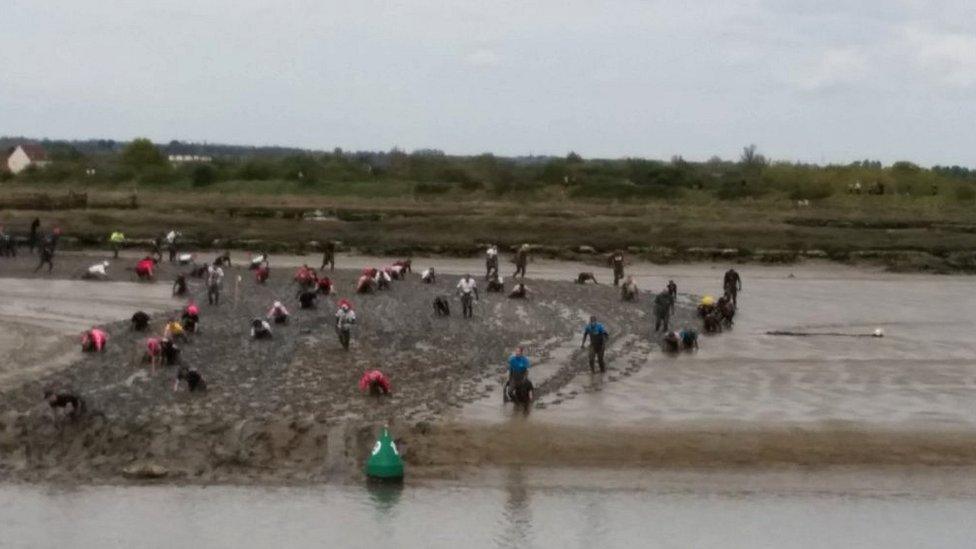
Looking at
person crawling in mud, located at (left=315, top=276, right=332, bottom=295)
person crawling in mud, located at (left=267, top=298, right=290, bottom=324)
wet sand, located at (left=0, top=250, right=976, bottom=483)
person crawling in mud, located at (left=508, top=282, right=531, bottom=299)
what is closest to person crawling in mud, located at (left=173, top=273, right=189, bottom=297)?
person crawling in mud, located at (left=315, top=276, right=332, bottom=295)

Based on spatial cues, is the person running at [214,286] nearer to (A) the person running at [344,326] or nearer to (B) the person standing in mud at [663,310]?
(A) the person running at [344,326]

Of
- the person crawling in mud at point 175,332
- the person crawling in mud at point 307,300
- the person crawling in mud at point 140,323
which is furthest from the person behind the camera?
the person crawling in mud at point 307,300

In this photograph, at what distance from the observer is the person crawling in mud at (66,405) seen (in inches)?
893

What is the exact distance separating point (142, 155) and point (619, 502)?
111 metres

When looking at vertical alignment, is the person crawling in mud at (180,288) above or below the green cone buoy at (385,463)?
above

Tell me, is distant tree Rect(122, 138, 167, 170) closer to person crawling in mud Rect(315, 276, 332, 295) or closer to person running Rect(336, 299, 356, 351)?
person crawling in mud Rect(315, 276, 332, 295)

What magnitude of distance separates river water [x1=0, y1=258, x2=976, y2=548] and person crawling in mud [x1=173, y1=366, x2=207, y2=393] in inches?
175

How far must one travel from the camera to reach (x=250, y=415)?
77.3ft

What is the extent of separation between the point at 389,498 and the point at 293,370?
313 inches

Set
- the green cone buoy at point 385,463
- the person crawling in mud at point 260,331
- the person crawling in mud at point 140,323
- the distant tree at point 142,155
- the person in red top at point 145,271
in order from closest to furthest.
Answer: the green cone buoy at point 385,463 < the person crawling in mud at point 260,331 < the person crawling in mud at point 140,323 < the person in red top at point 145,271 < the distant tree at point 142,155

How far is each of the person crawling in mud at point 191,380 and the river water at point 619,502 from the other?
14.6ft

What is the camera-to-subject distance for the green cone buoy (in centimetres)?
2089

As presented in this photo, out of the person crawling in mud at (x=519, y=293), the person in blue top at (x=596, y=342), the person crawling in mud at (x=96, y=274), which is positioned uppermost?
the person in blue top at (x=596, y=342)

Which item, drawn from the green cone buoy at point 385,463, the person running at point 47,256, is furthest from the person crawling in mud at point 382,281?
the green cone buoy at point 385,463
